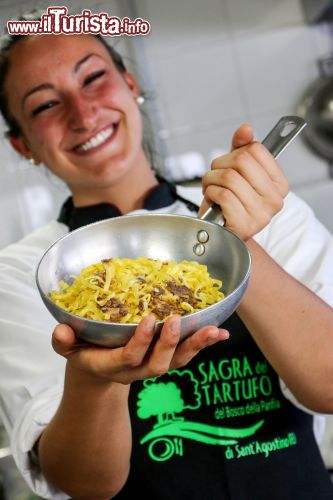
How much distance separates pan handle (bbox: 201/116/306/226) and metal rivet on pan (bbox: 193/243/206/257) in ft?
0.11

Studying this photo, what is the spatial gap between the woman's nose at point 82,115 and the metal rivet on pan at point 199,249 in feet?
1.01

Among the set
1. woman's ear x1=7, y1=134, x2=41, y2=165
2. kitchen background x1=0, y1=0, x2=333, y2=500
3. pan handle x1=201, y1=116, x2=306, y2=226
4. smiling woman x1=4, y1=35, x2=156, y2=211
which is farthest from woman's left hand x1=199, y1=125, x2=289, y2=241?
kitchen background x1=0, y1=0, x2=333, y2=500

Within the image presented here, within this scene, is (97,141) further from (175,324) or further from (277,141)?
(175,324)

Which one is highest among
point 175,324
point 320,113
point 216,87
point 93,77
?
point 93,77

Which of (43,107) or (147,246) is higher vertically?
(43,107)

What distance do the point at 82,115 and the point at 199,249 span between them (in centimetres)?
33

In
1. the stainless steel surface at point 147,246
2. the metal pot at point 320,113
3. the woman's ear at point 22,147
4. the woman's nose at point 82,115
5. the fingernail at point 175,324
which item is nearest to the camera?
the fingernail at point 175,324

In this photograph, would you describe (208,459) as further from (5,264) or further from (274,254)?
(5,264)

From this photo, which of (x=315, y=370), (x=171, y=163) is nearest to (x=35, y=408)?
(x=315, y=370)

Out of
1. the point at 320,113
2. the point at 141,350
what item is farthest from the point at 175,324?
the point at 320,113

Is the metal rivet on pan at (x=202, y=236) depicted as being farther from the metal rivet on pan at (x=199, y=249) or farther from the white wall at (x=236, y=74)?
the white wall at (x=236, y=74)

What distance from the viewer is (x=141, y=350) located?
0.39 m

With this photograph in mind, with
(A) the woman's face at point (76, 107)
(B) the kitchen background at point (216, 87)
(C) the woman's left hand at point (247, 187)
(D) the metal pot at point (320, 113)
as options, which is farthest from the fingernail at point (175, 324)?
(D) the metal pot at point (320, 113)

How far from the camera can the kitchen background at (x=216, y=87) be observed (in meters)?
1.68
